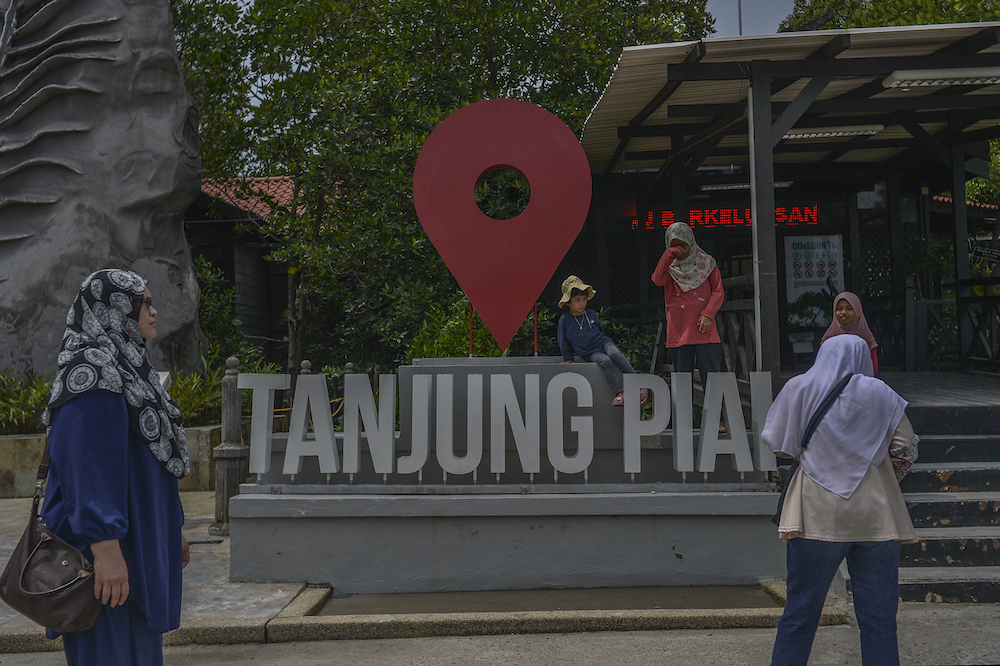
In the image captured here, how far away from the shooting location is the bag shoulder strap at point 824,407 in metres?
3.23

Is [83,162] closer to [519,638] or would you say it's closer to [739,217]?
[519,638]

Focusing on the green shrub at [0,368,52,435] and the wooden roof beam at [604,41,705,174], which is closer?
the wooden roof beam at [604,41,705,174]

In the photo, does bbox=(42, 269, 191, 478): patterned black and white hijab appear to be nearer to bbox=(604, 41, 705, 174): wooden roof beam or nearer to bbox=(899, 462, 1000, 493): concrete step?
bbox=(604, 41, 705, 174): wooden roof beam

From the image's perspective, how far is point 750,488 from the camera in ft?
18.2

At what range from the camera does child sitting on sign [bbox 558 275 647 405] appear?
235 inches

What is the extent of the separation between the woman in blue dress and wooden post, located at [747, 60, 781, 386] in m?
4.75

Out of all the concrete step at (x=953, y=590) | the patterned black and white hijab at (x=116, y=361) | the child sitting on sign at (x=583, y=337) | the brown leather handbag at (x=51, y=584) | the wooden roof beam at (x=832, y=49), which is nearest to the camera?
the brown leather handbag at (x=51, y=584)

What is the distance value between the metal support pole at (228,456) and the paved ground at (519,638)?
1551mm

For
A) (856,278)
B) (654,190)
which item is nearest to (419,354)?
(654,190)

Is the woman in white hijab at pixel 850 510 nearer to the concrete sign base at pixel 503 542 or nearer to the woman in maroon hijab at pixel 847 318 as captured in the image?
the concrete sign base at pixel 503 542

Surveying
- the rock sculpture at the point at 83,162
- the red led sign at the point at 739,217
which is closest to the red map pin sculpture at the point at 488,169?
the red led sign at the point at 739,217

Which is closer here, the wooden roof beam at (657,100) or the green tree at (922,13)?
the wooden roof beam at (657,100)

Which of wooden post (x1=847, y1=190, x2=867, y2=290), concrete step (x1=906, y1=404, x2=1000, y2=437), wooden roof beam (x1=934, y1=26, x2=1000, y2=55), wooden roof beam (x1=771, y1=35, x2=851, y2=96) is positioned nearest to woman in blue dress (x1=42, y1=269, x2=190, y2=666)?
wooden roof beam (x1=771, y1=35, x2=851, y2=96)

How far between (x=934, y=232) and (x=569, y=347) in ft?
38.2
